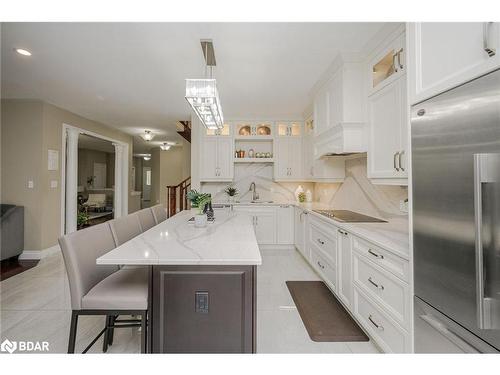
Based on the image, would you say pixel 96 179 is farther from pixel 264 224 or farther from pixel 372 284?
pixel 372 284

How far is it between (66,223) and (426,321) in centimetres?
580

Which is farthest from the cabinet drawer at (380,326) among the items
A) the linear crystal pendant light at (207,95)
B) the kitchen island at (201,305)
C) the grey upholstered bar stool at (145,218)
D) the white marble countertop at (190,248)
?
the grey upholstered bar stool at (145,218)

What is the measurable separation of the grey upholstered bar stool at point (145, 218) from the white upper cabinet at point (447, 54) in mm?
2589

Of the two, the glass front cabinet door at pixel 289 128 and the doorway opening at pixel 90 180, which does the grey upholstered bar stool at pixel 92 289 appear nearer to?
the doorway opening at pixel 90 180

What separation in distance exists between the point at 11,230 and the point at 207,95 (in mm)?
3977

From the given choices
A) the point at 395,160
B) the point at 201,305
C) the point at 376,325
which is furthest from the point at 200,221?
the point at 395,160

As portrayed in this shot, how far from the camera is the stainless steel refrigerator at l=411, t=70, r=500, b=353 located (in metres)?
0.88

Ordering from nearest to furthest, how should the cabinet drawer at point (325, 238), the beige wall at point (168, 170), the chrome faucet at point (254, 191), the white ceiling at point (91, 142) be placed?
the cabinet drawer at point (325, 238)
the chrome faucet at point (254, 191)
the white ceiling at point (91, 142)
the beige wall at point (168, 170)

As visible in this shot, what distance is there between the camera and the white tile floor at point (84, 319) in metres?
1.84

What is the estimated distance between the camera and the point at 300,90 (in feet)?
11.4

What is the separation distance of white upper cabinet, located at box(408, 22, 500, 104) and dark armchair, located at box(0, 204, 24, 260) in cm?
519

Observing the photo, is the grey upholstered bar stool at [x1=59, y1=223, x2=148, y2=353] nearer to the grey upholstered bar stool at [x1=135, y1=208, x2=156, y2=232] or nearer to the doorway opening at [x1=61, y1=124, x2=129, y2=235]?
the grey upholstered bar stool at [x1=135, y1=208, x2=156, y2=232]

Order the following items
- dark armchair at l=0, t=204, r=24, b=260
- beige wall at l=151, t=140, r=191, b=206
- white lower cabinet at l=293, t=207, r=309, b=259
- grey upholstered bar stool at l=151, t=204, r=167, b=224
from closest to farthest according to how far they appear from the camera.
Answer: grey upholstered bar stool at l=151, t=204, r=167, b=224 < dark armchair at l=0, t=204, r=24, b=260 < white lower cabinet at l=293, t=207, r=309, b=259 < beige wall at l=151, t=140, r=191, b=206

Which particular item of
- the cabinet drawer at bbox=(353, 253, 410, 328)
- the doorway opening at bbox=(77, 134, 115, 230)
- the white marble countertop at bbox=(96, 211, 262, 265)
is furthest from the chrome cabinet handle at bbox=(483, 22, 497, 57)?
the doorway opening at bbox=(77, 134, 115, 230)
